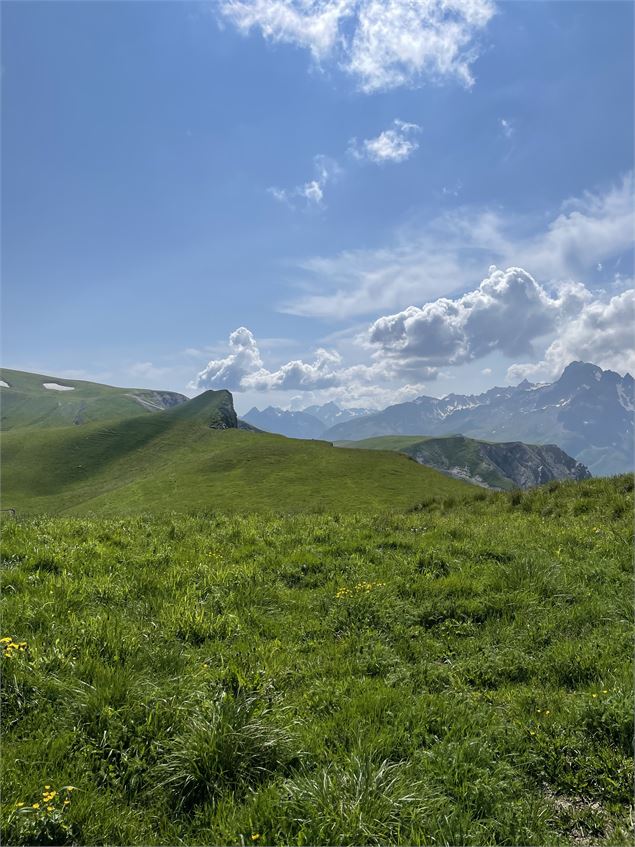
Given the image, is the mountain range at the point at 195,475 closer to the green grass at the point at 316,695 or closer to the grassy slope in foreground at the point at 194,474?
the grassy slope in foreground at the point at 194,474

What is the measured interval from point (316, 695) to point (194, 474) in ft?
254

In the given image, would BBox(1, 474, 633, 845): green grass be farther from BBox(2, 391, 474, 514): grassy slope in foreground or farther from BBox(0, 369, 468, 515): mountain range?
BBox(2, 391, 474, 514): grassy slope in foreground

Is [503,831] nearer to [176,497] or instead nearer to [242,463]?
[176,497]

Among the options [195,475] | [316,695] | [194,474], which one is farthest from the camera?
[194,474]

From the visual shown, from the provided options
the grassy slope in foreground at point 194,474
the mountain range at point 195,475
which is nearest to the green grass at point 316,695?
the mountain range at point 195,475

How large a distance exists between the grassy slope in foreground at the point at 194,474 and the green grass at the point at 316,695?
2622 centimetres

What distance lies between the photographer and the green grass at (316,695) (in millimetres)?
4316

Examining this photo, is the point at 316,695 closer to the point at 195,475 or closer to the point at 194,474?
the point at 195,475

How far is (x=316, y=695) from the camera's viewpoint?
637 centimetres

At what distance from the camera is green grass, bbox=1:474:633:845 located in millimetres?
4316

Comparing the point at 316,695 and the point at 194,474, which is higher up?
the point at 316,695

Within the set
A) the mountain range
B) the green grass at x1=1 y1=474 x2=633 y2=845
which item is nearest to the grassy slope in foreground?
the mountain range

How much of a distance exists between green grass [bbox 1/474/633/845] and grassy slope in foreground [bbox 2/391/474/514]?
26.2 m

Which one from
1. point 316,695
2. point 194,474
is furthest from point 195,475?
point 316,695
